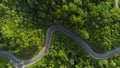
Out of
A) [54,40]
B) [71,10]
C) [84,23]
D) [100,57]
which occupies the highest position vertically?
[71,10]

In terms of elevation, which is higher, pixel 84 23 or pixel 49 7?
pixel 49 7

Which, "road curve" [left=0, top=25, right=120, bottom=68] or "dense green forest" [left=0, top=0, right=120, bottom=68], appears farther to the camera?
"road curve" [left=0, top=25, right=120, bottom=68]

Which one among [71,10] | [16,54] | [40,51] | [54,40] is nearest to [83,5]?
[71,10]

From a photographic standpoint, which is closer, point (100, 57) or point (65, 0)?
point (65, 0)

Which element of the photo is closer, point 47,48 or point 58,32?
point 47,48

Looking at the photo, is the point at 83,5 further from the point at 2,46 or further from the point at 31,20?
the point at 2,46

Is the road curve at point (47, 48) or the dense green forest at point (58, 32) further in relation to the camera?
the road curve at point (47, 48)

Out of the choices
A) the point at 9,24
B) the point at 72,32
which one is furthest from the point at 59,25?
the point at 9,24

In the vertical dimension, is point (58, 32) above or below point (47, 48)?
above
